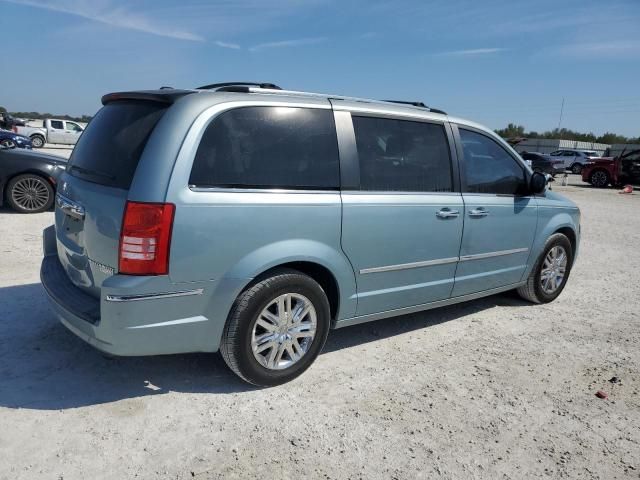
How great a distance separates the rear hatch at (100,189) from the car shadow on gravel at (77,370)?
2.03 ft

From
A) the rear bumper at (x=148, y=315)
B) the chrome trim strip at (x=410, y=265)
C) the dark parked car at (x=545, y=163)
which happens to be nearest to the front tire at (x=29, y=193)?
the rear bumper at (x=148, y=315)

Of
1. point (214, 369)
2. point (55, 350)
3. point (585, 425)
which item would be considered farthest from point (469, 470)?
point (55, 350)

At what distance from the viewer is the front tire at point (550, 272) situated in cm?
531

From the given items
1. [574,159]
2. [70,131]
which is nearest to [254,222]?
[70,131]

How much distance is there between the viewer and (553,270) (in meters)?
5.50

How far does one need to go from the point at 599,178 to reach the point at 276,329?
2415 cm

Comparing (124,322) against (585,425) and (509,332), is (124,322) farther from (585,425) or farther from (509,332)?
(509,332)

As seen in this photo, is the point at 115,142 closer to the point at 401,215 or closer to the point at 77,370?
the point at 77,370

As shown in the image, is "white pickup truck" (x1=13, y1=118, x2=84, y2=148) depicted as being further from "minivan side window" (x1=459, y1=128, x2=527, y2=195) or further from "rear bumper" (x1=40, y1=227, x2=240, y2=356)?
"rear bumper" (x1=40, y1=227, x2=240, y2=356)

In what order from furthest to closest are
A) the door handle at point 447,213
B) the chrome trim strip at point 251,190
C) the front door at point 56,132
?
the front door at point 56,132
the door handle at point 447,213
the chrome trim strip at point 251,190

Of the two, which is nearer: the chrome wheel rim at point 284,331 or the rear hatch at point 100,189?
the rear hatch at point 100,189

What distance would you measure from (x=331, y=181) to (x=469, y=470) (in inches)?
74.5

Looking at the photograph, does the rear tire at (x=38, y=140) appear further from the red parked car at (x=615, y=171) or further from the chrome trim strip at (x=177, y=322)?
the chrome trim strip at (x=177, y=322)

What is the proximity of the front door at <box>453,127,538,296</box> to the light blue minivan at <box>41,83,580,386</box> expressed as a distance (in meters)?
0.04
